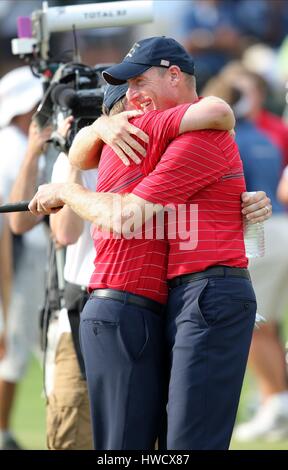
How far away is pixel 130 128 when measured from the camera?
164 inches

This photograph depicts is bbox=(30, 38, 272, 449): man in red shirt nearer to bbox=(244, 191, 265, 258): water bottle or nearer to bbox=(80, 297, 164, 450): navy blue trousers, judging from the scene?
bbox=(80, 297, 164, 450): navy blue trousers

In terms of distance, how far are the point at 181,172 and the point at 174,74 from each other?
43cm

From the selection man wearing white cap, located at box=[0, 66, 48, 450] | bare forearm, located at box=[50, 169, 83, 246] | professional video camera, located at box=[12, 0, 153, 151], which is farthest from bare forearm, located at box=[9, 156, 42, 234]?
bare forearm, located at box=[50, 169, 83, 246]

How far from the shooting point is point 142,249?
163 inches

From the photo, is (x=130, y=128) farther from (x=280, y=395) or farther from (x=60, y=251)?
(x=280, y=395)

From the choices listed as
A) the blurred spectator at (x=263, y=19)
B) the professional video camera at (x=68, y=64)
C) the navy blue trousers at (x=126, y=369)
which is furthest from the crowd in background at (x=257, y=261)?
the blurred spectator at (x=263, y=19)

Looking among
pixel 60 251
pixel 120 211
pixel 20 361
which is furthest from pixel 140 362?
pixel 20 361

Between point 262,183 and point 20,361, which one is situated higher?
point 262,183

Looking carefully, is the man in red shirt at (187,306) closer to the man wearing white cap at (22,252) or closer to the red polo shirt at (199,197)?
the red polo shirt at (199,197)

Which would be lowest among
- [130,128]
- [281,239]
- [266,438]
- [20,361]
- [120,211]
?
[266,438]

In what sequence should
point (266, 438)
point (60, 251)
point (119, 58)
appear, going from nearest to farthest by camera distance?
point (60, 251) → point (266, 438) → point (119, 58)

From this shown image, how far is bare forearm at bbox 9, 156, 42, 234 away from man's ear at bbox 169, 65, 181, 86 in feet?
4.87

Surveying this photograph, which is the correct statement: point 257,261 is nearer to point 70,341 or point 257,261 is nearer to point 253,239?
point 70,341
